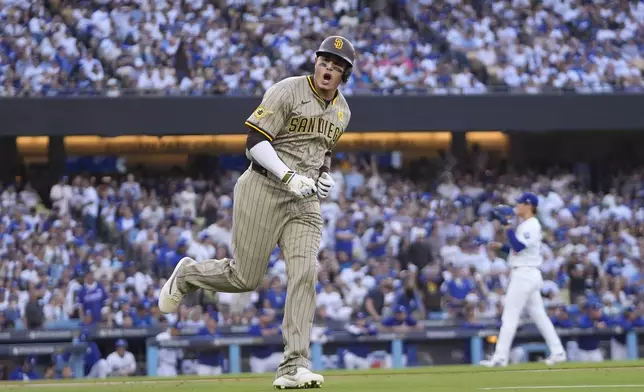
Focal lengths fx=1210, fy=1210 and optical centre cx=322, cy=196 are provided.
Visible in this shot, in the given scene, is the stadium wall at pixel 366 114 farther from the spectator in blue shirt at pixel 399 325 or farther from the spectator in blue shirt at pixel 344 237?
the spectator in blue shirt at pixel 399 325

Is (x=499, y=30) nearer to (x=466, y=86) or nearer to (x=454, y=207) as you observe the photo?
(x=466, y=86)

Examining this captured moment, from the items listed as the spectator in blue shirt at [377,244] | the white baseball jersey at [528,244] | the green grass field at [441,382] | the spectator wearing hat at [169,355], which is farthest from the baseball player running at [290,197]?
the spectator in blue shirt at [377,244]

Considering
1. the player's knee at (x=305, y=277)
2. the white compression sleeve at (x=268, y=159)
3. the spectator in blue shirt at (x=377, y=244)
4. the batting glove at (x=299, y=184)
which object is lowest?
the player's knee at (x=305, y=277)

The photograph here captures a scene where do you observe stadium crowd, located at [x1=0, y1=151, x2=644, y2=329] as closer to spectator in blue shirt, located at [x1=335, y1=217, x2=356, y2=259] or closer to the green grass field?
spectator in blue shirt, located at [x1=335, y1=217, x2=356, y2=259]

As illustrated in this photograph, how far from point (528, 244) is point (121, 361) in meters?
6.14

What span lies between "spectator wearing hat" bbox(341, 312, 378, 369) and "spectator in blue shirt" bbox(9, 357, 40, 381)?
399 centimetres

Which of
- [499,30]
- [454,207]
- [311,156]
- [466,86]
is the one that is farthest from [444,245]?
[311,156]

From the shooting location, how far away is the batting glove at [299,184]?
723 cm

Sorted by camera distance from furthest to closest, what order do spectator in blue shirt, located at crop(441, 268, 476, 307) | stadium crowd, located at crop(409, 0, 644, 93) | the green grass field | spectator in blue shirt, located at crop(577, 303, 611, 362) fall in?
stadium crowd, located at crop(409, 0, 644, 93) → spectator in blue shirt, located at crop(441, 268, 476, 307) → spectator in blue shirt, located at crop(577, 303, 611, 362) → the green grass field

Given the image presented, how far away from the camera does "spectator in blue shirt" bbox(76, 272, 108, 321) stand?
16500mm

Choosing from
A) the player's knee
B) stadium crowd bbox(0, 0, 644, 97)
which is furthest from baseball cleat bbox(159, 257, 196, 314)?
stadium crowd bbox(0, 0, 644, 97)

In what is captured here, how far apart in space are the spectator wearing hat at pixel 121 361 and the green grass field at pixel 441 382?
18.4 ft

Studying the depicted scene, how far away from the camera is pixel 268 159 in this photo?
739cm

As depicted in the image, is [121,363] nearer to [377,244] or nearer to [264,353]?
[264,353]
